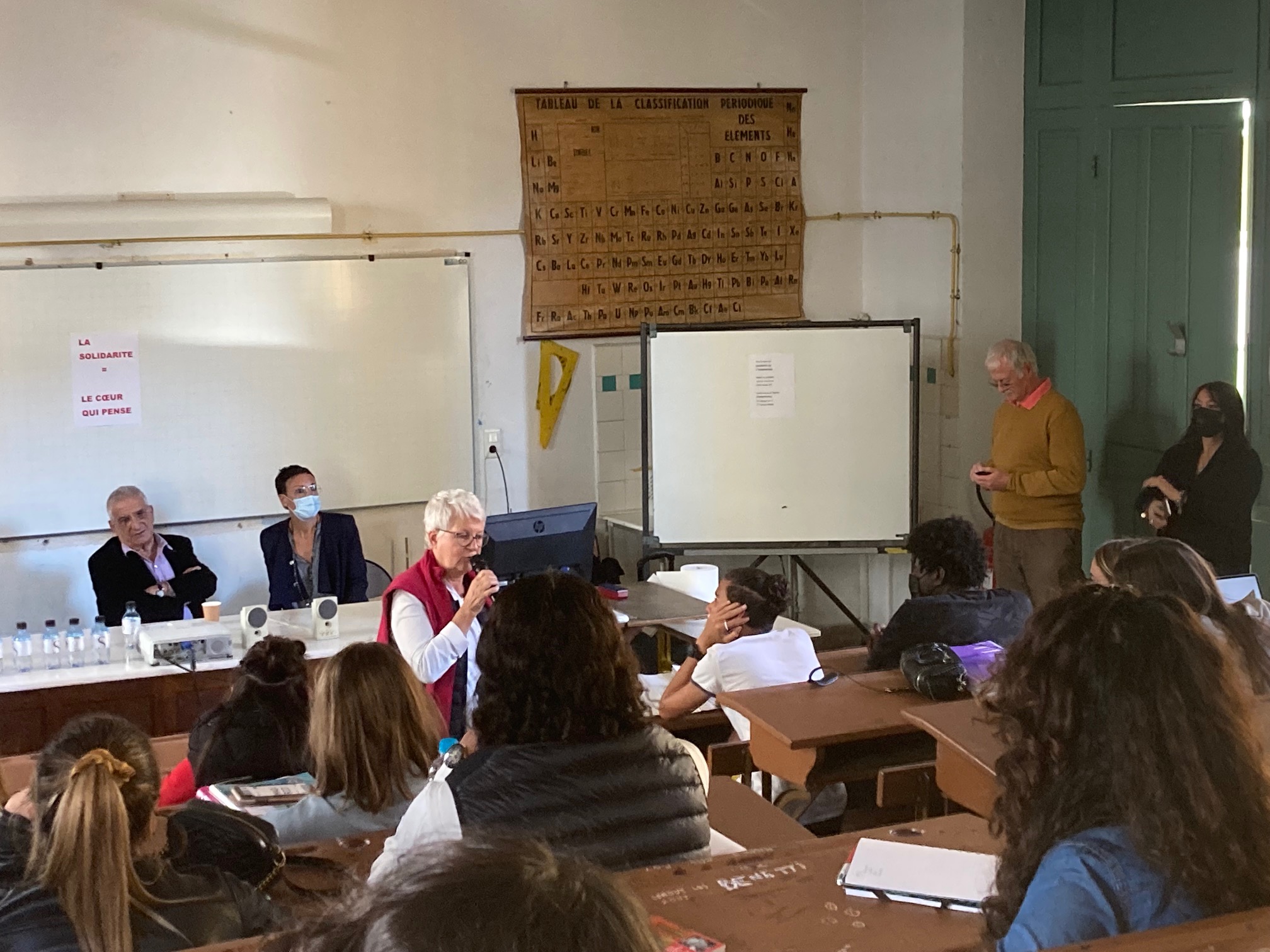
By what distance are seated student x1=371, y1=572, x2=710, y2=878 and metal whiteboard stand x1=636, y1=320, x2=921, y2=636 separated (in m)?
4.13

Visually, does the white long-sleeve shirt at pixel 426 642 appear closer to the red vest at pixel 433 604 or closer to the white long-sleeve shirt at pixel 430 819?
the red vest at pixel 433 604

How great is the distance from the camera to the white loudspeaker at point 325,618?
4.82 metres

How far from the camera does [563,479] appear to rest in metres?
6.87

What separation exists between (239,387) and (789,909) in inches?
184

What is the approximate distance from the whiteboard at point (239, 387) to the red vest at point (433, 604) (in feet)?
7.88

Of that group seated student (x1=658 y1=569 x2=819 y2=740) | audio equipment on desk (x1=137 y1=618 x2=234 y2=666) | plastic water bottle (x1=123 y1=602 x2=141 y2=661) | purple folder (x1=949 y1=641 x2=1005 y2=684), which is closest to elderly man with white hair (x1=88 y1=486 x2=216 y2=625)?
plastic water bottle (x1=123 y1=602 x2=141 y2=661)


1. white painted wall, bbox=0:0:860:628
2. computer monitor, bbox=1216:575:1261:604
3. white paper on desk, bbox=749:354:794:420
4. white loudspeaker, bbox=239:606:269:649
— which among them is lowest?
white loudspeaker, bbox=239:606:269:649

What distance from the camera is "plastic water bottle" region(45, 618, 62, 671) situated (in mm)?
4629

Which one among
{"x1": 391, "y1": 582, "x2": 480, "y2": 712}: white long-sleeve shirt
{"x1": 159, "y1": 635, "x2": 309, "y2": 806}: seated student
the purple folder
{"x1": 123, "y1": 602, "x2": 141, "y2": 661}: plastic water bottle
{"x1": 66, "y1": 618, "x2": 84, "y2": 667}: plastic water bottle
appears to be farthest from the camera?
{"x1": 123, "y1": 602, "x2": 141, "y2": 661}: plastic water bottle

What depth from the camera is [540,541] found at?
15.6 feet

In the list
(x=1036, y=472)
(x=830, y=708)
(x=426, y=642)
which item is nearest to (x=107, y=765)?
(x=830, y=708)

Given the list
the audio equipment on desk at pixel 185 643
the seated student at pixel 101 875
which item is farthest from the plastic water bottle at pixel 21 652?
the seated student at pixel 101 875

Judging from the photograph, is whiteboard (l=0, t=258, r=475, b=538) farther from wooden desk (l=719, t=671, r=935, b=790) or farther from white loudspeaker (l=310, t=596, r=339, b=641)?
wooden desk (l=719, t=671, r=935, b=790)

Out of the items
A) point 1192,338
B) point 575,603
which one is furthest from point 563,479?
point 575,603
